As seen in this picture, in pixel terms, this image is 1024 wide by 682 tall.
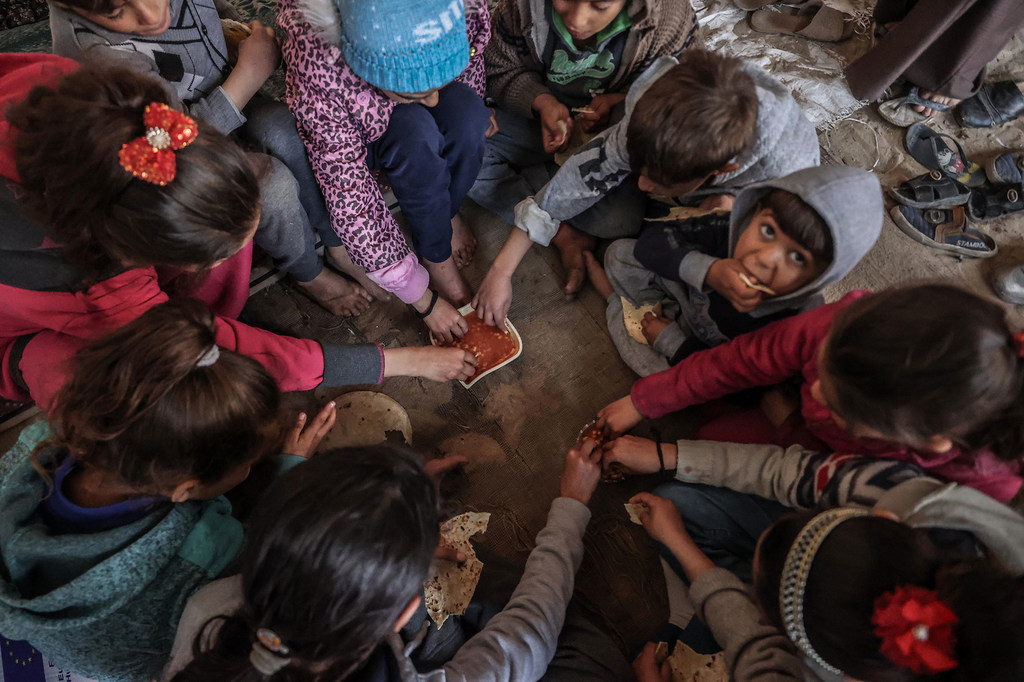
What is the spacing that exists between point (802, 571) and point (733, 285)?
546 mm

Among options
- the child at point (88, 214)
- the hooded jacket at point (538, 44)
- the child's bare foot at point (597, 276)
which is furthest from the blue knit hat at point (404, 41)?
the child's bare foot at point (597, 276)

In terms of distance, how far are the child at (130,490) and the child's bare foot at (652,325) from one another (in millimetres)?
850

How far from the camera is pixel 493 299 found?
1.47 m

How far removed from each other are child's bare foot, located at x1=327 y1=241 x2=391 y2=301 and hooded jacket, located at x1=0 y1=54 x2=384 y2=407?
337mm

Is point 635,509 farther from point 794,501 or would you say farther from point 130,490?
point 130,490

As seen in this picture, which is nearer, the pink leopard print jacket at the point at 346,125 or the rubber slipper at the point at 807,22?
the pink leopard print jacket at the point at 346,125

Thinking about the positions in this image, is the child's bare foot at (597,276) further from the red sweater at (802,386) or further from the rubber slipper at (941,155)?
the rubber slipper at (941,155)

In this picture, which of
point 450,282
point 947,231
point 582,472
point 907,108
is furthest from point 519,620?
point 907,108

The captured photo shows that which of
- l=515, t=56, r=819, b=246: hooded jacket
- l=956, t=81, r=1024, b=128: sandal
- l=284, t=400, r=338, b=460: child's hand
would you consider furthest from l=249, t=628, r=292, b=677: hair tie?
l=956, t=81, r=1024, b=128: sandal

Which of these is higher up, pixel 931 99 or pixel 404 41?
pixel 404 41

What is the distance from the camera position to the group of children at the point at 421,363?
0.75m

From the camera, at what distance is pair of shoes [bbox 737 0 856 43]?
6.17 feet

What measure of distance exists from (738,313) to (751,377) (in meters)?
0.15

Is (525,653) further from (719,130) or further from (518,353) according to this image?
(719,130)
